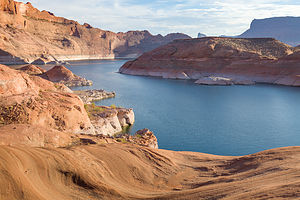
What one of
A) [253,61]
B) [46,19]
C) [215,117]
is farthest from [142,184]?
[46,19]

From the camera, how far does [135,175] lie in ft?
26.0

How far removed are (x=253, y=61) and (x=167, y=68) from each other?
66.8 ft

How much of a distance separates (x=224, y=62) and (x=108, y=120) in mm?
48741

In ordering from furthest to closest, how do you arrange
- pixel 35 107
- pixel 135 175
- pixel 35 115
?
pixel 35 107 < pixel 35 115 < pixel 135 175

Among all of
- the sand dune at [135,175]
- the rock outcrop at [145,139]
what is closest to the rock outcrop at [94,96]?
the rock outcrop at [145,139]

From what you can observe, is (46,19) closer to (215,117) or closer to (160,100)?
(160,100)

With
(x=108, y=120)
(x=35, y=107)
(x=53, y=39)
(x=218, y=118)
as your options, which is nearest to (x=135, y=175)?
(x=35, y=107)

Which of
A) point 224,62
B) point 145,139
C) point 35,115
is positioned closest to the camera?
point 35,115

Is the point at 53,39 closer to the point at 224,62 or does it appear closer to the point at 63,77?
the point at 63,77

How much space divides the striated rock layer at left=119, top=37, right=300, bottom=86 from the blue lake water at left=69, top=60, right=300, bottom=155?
28.7 feet

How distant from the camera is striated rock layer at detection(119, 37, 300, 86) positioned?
52781 mm

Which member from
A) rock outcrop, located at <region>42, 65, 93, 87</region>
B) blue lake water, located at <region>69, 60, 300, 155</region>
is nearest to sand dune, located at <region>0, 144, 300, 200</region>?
blue lake water, located at <region>69, 60, 300, 155</region>

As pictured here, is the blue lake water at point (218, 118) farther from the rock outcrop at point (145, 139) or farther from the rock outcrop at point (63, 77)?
the rock outcrop at point (63, 77)

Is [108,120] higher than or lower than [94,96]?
higher
